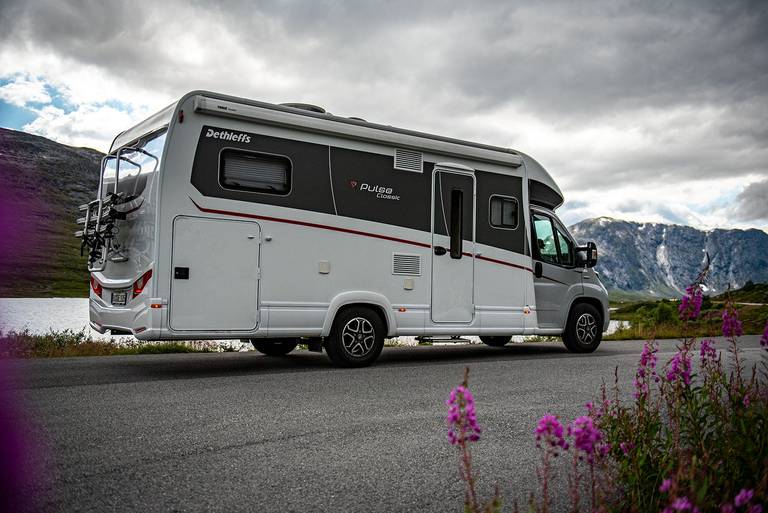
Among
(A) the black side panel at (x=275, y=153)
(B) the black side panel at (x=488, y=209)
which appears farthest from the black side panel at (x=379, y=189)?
(B) the black side panel at (x=488, y=209)

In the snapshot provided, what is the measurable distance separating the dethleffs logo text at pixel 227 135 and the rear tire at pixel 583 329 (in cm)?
646

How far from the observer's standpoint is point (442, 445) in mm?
4961

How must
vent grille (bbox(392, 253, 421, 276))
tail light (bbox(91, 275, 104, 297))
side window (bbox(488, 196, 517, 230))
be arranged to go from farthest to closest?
side window (bbox(488, 196, 517, 230)) < vent grille (bbox(392, 253, 421, 276)) < tail light (bbox(91, 275, 104, 297))

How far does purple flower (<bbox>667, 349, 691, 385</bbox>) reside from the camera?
3730mm

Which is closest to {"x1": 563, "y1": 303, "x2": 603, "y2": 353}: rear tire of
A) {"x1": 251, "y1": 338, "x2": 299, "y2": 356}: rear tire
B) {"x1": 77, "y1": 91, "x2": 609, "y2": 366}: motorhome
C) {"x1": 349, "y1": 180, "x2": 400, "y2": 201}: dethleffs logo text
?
{"x1": 77, "y1": 91, "x2": 609, "y2": 366}: motorhome

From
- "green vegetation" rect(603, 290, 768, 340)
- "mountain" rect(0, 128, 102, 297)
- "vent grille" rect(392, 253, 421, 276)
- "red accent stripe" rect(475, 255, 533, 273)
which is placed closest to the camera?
"mountain" rect(0, 128, 102, 297)

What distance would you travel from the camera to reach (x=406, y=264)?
31.4 feet

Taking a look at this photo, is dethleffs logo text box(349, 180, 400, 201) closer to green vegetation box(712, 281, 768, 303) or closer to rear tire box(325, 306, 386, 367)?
rear tire box(325, 306, 386, 367)

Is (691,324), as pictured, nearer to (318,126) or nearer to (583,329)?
(318,126)

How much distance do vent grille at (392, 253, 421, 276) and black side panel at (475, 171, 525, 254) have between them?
1.25 m

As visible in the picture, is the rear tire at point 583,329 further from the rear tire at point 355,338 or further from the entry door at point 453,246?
the rear tire at point 355,338

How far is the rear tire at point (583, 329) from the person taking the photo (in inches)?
465

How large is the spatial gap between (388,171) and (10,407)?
904 cm

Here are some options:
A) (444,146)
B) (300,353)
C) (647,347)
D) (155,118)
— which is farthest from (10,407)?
(300,353)
